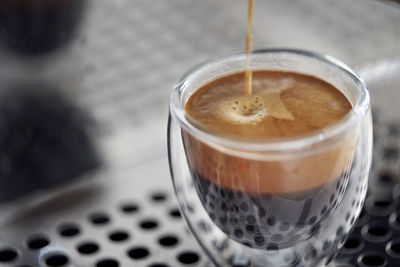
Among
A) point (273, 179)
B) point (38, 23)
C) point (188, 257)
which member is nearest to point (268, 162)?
point (273, 179)

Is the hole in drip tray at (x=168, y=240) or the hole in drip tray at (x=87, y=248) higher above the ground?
the hole in drip tray at (x=87, y=248)

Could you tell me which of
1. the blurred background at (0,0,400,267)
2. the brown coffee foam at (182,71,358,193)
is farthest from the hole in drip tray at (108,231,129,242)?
the brown coffee foam at (182,71,358,193)

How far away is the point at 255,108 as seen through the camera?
0.55m

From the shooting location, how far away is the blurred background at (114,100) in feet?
2.07

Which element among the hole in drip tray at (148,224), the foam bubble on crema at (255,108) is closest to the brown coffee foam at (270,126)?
the foam bubble on crema at (255,108)

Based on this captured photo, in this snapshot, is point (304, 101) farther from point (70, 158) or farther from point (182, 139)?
point (70, 158)

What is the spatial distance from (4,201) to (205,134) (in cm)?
24

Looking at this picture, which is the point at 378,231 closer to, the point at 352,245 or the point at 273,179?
the point at 352,245

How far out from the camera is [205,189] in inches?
21.8

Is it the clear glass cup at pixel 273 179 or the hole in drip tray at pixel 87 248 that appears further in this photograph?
the hole in drip tray at pixel 87 248

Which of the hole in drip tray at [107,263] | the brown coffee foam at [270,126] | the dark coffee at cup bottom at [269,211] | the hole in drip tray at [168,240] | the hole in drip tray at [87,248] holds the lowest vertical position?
the hole in drip tray at [168,240]

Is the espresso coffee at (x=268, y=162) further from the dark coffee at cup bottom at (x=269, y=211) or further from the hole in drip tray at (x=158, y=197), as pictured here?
the hole in drip tray at (x=158, y=197)

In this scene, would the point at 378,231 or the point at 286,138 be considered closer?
the point at 286,138

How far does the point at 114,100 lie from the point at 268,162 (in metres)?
0.31
